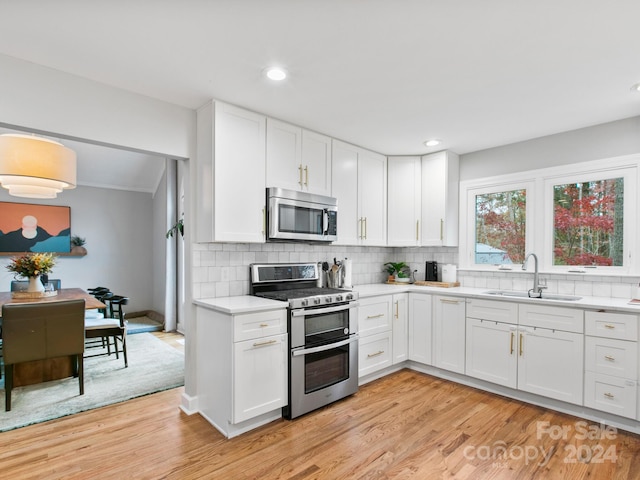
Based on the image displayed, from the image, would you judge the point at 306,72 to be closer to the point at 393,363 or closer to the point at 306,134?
the point at 306,134

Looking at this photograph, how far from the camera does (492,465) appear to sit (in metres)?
2.08

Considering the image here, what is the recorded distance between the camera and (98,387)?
3230 millimetres

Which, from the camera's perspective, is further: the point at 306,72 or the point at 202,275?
the point at 202,275

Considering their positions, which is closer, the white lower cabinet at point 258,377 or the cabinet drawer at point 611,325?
the white lower cabinet at point 258,377

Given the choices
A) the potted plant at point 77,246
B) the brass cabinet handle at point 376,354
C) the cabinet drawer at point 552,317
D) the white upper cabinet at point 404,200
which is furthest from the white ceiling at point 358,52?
the potted plant at point 77,246

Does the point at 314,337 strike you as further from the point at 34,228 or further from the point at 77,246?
the point at 34,228

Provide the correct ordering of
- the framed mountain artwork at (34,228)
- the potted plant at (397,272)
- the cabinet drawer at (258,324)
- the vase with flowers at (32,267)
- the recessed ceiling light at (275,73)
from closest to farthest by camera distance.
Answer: the recessed ceiling light at (275,73) → the cabinet drawer at (258,324) → the vase with flowers at (32,267) → the potted plant at (397,272) → the framed mountain artwork at (34,228)

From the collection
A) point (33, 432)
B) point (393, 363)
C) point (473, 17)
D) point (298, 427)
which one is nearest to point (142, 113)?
point (473, 17)

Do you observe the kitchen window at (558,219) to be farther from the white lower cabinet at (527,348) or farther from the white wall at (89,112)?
the white wall at (89,112)

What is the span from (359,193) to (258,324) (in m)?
1.93

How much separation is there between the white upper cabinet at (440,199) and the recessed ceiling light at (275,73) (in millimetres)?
2311

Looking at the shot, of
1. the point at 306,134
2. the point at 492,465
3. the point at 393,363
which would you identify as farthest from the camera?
the point at 393,363

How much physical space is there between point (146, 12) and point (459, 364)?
11.7ft

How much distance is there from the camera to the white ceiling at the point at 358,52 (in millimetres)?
1631
